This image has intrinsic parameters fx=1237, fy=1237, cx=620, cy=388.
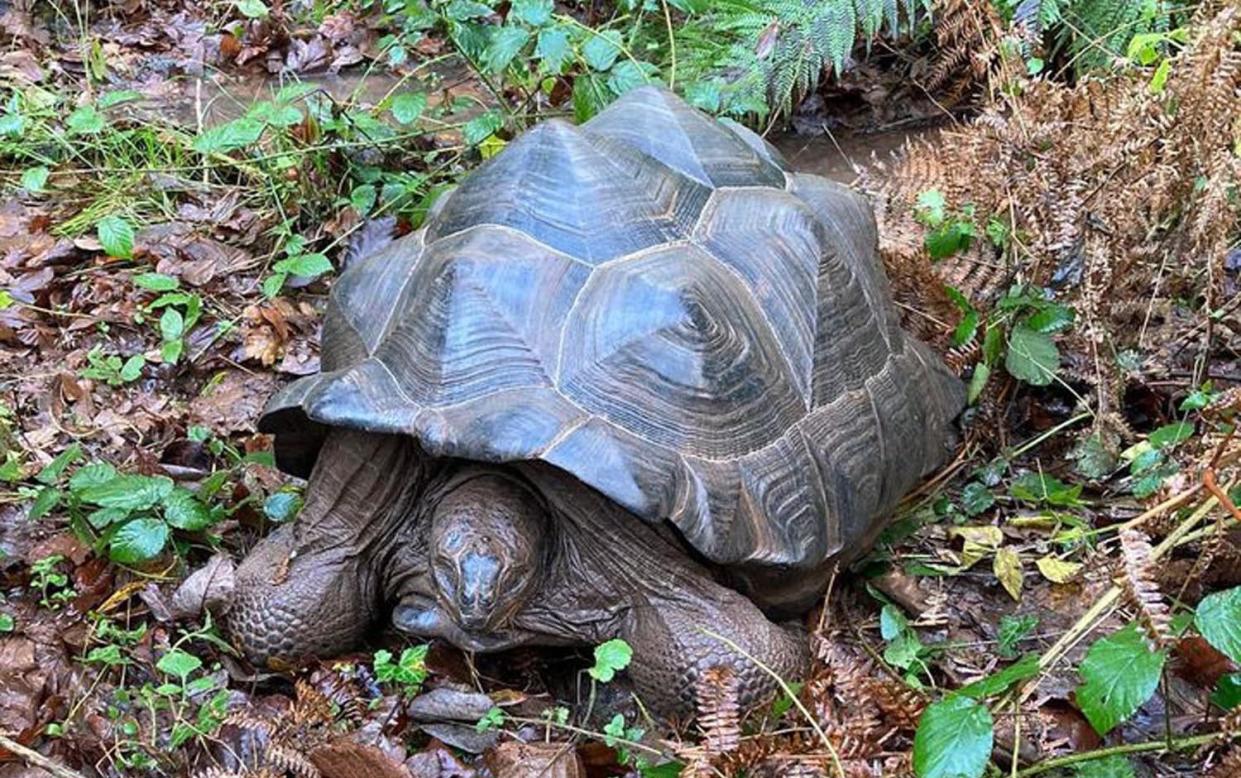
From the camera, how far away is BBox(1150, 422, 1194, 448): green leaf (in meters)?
3.32

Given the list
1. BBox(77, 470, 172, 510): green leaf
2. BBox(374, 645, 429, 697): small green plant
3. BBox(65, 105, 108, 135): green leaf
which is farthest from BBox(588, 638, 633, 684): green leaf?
BBox(65, 105, 108, 135): green leaf

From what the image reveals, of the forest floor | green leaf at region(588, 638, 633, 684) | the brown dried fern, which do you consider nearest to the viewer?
the brown dried fern

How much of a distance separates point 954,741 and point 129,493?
2.37 meters

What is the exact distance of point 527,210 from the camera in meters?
3.22

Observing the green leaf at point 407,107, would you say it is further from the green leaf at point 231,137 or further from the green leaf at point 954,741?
the green leaf at point 954,741

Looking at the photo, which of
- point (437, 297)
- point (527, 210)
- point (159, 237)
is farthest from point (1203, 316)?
point (159, 237)

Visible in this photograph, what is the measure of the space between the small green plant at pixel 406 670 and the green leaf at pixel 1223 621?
180cm

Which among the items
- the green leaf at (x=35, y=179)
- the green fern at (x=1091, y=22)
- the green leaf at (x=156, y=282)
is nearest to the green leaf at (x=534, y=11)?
the green leaf at (x=156, y=282)

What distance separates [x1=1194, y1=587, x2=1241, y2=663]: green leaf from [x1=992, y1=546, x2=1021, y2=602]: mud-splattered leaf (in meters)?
1.10

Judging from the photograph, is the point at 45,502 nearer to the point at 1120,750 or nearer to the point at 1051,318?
the point at 1120,750

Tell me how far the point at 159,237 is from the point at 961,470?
131 inches

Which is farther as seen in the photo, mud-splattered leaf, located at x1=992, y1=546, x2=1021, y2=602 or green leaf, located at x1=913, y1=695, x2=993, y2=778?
mud-splattered leaf, located at x1=992, y1=546, x2=1021, y2=602

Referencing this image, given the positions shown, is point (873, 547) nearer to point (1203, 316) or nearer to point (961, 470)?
point (961, 470)

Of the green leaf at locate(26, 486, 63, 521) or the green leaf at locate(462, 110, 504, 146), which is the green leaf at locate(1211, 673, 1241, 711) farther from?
the green leaf at locate(462, 110, 504, 146)
